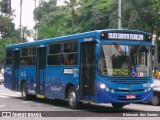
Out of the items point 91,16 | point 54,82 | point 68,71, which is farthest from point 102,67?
point 91,16

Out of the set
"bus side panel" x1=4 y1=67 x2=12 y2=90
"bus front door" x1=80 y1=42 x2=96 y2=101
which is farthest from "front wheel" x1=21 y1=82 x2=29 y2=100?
"bus front door" x1=80 y1=42 x2=96 y2=101

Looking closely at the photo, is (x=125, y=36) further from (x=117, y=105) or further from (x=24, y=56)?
(x=24, y=56)

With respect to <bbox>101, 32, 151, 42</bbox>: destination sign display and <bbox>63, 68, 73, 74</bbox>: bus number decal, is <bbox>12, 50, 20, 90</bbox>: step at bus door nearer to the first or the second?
<bbox>63, 68, 73, 74</bbox>: bus number decal

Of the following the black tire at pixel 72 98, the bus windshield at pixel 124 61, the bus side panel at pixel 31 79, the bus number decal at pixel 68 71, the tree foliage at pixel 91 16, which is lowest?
the black tire at pixel 72 98

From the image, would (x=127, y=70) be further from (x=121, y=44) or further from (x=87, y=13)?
(x=87, y=13)

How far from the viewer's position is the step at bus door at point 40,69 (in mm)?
20906

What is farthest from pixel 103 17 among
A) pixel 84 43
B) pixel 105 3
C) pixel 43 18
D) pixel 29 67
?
pixel 84 43

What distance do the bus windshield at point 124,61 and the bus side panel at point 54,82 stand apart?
3421 mm

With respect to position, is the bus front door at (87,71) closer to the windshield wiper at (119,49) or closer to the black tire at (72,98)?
the black tire at (72,98)

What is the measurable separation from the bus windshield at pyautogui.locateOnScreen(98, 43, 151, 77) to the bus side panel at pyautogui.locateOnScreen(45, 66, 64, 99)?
135 inches

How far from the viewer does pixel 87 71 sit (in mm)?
16797

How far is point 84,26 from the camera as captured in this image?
208ft

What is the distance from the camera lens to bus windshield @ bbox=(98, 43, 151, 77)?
15914 mm

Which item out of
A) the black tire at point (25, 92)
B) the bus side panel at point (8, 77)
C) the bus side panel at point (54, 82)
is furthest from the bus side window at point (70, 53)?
the bus side panel at point (8, 77)
